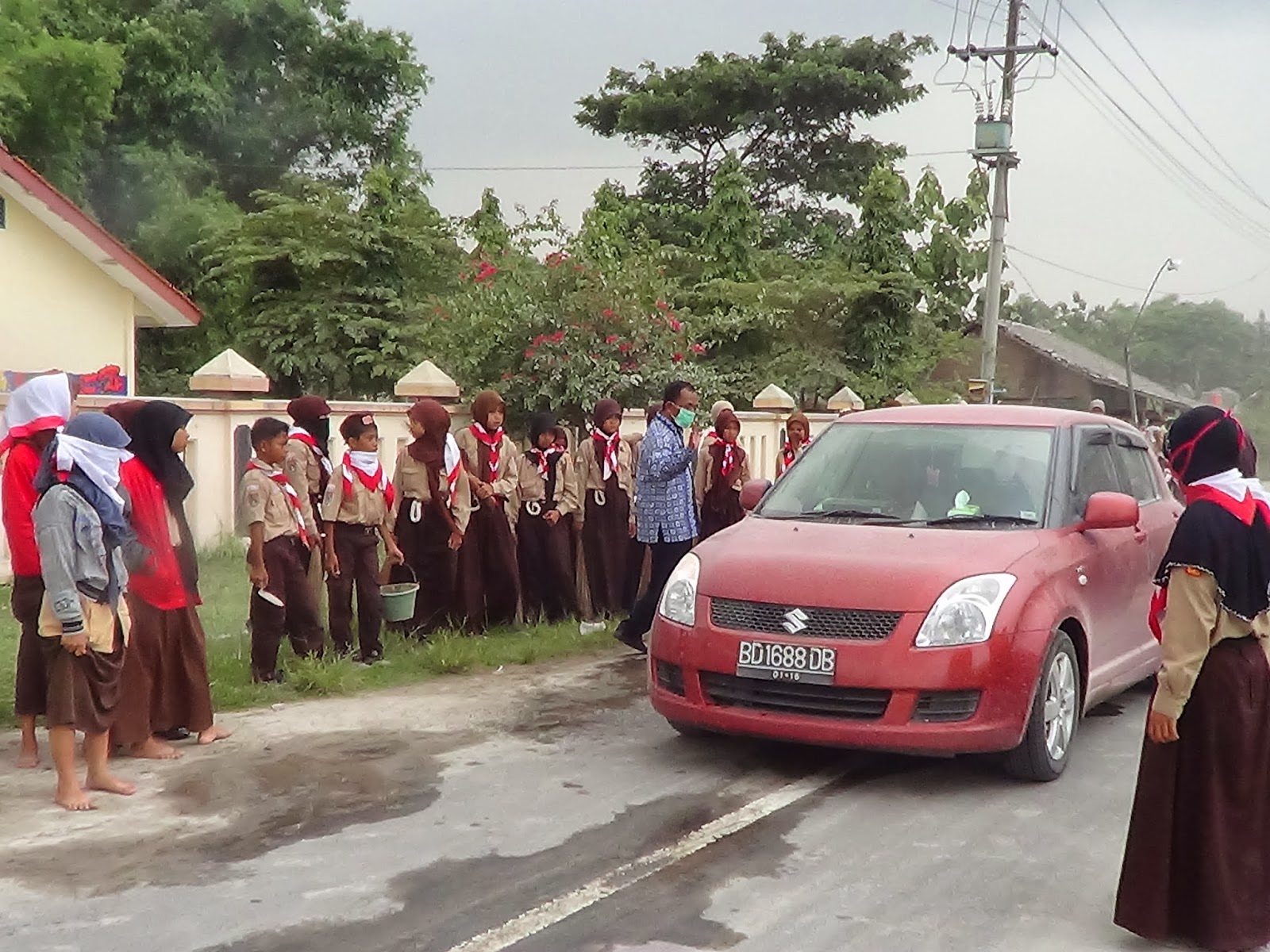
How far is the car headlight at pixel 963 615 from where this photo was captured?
5.64m

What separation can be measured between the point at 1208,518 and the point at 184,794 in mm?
4296

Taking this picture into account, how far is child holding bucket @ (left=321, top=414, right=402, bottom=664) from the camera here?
8.26m

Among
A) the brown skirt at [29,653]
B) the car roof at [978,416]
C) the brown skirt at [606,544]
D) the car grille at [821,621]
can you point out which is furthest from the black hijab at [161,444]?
the brown skirt at [606,544]

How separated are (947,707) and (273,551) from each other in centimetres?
397

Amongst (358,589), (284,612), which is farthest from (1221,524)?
(358,589)

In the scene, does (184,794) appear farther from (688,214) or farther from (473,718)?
(688,214)

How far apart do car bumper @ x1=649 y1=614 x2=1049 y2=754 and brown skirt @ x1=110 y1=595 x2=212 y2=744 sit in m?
2.71

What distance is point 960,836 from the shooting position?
5.29 m

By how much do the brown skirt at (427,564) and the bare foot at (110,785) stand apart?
3.55 meters

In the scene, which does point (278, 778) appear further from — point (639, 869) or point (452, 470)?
point (452, 470)

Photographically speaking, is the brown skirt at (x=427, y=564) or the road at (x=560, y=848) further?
the brown skirt at (x=427, y=564)

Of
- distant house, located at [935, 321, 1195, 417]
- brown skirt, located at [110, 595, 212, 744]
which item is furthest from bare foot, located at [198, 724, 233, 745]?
distant house, located at [935, 321, 1195, 417]

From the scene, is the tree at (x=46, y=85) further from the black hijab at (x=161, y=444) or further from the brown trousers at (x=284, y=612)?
the black hijab at (x=161, y=444)

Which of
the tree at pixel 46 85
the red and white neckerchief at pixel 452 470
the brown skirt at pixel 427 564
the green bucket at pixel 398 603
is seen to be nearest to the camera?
the green bucket at pixel 398 603
